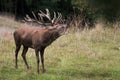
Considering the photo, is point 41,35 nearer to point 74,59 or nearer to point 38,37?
point 38,37

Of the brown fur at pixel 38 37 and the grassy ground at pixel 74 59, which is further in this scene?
the grassy ground at pixel 74 59

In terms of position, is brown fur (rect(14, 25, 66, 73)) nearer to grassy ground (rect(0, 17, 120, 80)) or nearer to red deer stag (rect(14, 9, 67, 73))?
red deer stag (rect(14, 9, 67, 73))

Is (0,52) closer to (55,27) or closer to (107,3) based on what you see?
(55,27)

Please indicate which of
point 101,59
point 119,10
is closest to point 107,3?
point 119,10

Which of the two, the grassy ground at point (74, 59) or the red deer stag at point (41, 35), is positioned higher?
the red deer stag at point (41, 35)

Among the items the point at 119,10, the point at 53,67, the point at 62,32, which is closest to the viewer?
the point at 119,10

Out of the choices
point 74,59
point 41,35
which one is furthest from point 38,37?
point 74,59

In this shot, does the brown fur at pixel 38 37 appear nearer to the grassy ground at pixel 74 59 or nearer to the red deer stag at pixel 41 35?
the red deer stag at pixel 41 35

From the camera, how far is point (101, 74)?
8.38 m

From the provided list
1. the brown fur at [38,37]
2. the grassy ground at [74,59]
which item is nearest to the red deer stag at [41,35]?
the brown fur at [38,37]

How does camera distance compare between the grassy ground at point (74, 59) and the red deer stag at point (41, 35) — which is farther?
the grassy ground at point (74, 59)

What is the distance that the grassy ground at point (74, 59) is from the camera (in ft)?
26.0

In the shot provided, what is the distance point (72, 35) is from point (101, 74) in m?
5.99

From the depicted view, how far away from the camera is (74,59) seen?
10.1m
